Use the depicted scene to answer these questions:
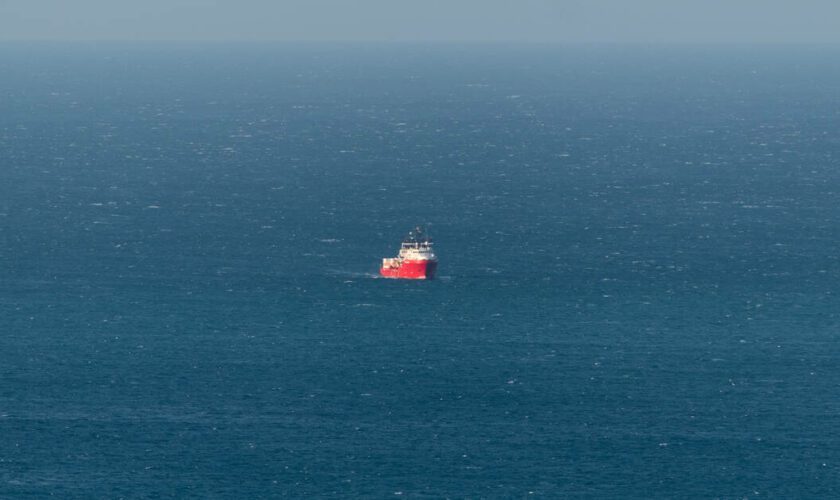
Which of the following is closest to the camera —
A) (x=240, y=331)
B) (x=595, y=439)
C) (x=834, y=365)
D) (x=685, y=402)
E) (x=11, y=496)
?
(x=11, y=496)

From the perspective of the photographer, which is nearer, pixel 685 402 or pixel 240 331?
pixel 685 402

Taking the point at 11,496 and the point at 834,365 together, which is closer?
the point at 11,496

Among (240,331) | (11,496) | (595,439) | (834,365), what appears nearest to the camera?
(11,496)

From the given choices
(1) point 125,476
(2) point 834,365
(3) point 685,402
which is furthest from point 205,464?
(2) point 834,365

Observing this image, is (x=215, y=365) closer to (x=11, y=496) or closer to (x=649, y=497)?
(x=11, y=496)

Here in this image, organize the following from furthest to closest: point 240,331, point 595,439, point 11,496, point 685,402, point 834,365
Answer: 1. point 240,331
2. point 834,365
3. point 685,402
4. point 595,439
5. point 11,496

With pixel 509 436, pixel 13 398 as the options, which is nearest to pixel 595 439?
pixel 509 436

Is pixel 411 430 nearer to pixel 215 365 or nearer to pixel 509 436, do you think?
pixel 509 436

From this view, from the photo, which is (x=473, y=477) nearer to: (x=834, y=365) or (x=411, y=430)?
(x=411, y=430)
